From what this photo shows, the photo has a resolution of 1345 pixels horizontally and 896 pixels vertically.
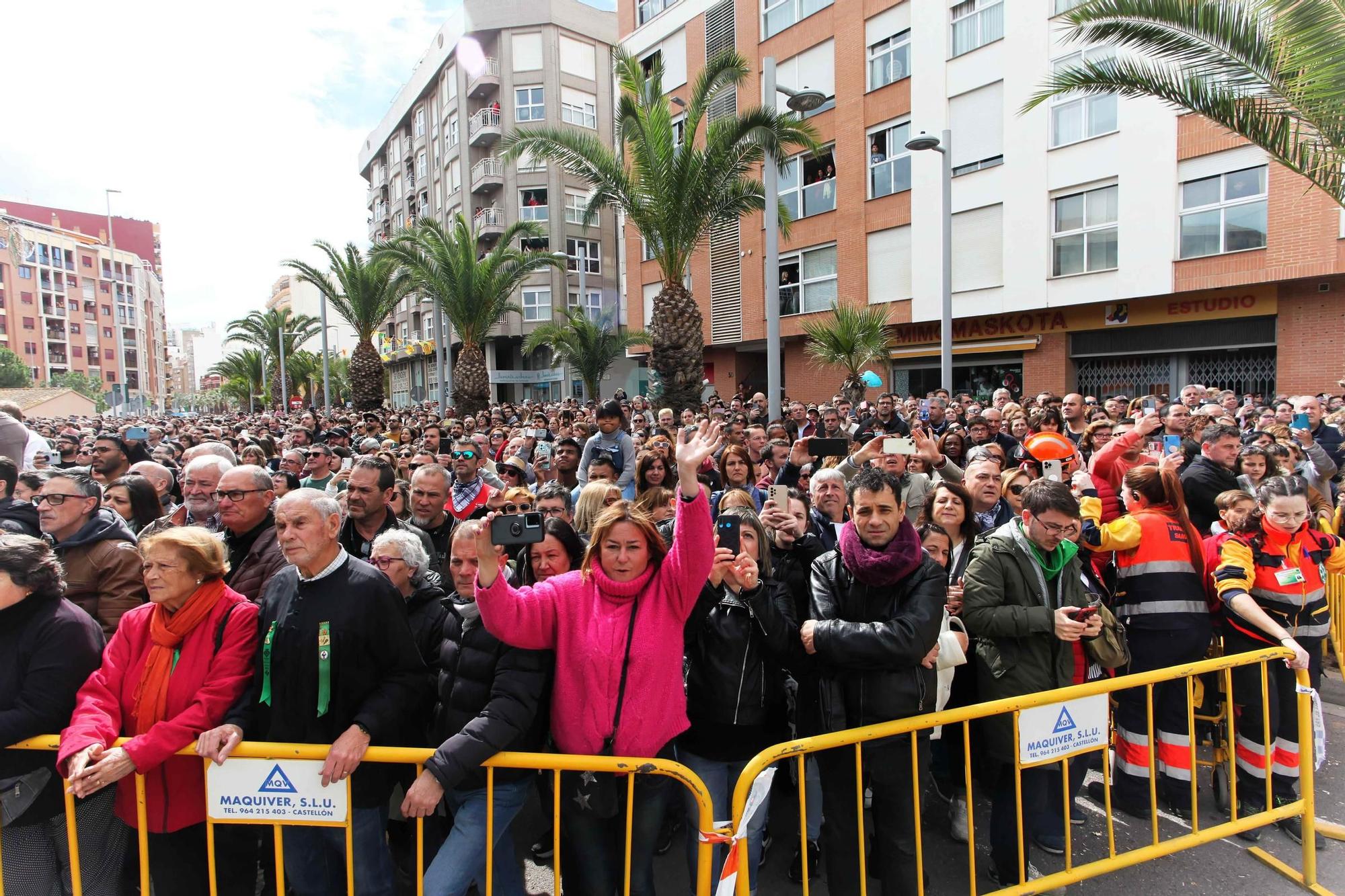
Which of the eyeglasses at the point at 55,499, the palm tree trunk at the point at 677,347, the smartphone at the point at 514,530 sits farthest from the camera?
the palm tree trunk at the point at 677,347

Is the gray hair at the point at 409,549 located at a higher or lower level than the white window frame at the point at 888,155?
lower

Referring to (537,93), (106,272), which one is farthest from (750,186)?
(106,272)

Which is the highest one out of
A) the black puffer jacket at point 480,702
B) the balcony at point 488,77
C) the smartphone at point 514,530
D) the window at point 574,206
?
the balcony at point 488,77

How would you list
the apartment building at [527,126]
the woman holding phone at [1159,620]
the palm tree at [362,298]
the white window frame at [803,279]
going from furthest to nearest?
the apartment building at [527,126]
the palm tree at [362,298]
the white window frame at [803,279]
the woman holding phone at [1159,620]

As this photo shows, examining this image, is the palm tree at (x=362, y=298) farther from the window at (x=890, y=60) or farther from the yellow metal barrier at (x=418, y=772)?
the yellow metal barrier at (x=418, y=772)

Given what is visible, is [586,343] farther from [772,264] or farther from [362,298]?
[772,264]

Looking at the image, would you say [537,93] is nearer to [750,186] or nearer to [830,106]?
[830,106]

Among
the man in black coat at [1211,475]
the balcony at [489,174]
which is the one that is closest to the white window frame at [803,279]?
the man in black coat at [1211,475]

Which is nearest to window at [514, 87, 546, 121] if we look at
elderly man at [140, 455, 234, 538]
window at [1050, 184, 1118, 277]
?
window at [1050, 184, 1118, 277]

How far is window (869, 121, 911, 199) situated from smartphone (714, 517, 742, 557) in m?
19.9

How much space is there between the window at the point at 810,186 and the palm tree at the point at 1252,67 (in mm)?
13707

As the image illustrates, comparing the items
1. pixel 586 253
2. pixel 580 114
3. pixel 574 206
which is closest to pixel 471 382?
pixel 586 253

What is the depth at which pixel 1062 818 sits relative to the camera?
11.6 feet

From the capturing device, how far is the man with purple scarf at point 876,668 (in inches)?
113
